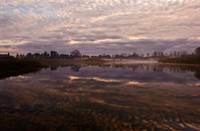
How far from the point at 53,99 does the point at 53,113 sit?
5.11 m

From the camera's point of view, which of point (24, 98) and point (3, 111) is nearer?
point (3, 111)

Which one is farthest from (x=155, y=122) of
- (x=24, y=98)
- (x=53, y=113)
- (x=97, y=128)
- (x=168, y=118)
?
(x=24, y=98)

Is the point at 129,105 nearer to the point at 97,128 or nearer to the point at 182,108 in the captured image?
the point at 182,108

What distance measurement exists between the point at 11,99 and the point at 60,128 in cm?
1010

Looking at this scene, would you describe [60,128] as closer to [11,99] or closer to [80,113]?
[80,113]

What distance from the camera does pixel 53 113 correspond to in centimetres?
1498

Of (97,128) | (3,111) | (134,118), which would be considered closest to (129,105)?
(134,118)

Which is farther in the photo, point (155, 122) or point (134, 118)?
point (134, 118)

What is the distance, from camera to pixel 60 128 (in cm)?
1191

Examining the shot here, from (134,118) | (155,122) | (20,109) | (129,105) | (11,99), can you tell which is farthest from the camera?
(11,99)

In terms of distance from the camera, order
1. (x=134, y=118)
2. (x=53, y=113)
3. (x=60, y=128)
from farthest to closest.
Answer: (x=53, y=113) < (x=134, y=118) < (x=60, y=128)

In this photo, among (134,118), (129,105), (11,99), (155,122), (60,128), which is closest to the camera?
(60,128)

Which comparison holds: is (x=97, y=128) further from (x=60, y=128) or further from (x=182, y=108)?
(x=182, y=108)

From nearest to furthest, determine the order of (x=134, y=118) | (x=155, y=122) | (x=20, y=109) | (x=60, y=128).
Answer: (x=60, y=128), (x=155, y=122), (x=134, y=118), (x=20, y=109)
